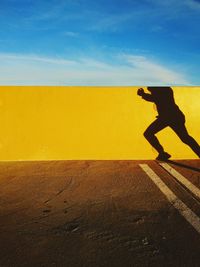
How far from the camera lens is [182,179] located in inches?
231

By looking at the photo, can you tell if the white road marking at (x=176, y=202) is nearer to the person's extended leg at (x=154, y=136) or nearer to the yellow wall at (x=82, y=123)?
the person's extended leg at (x=154, y=136)

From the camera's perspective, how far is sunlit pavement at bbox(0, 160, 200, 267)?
9.95ft

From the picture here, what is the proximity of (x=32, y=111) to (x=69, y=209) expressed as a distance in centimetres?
394

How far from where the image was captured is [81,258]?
298 cm

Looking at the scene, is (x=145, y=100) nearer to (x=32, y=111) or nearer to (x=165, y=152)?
(x=165, y=152)

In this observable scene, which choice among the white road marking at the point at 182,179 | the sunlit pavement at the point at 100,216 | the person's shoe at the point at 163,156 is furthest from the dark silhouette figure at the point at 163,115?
the sunlit pavement at the point at 100,216

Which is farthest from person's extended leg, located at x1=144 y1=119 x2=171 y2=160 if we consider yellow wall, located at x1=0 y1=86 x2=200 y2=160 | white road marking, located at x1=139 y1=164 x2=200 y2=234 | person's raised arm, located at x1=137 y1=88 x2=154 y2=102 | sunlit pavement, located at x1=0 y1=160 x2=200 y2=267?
white road marking, located at x1=139 y1=164 x2=200 y2=234

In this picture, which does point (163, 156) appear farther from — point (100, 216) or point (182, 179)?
point (100, 216)

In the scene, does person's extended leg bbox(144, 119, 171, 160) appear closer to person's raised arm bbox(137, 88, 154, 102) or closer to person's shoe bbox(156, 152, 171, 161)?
person's shoe bbox(156, 152, 171, 161)

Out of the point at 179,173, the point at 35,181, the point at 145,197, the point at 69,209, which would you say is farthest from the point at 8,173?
the point at 179,173

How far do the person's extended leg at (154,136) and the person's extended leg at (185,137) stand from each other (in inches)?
11.6

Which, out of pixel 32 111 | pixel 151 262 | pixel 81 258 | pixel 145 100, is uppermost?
pixel 32 111

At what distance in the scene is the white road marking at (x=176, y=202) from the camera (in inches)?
152

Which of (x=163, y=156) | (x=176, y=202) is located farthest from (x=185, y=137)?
(x=176, y=202)
